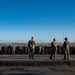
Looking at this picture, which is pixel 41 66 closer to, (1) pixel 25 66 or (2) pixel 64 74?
(1) pixel 25 66

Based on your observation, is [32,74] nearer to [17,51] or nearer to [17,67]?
[17,67]

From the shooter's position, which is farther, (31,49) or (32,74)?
(31,49)

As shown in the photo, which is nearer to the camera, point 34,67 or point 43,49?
point 34,67

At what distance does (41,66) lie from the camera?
1766 cm

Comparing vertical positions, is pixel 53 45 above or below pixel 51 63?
above

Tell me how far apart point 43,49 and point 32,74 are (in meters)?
15.1

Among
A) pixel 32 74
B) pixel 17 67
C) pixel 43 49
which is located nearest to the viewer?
pixel 32 74

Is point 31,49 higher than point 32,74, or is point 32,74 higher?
point 31,49

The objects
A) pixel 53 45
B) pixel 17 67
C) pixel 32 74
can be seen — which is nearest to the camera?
pixel 32 74

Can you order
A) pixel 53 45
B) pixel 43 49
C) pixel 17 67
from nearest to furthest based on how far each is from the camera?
1. pixel 17 67
2. pixel 53 45
3. pixel 43 49

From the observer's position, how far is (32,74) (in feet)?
Answer: 46.6

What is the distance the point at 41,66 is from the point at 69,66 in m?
1.87

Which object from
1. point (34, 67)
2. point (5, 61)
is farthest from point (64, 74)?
point (5, 61)

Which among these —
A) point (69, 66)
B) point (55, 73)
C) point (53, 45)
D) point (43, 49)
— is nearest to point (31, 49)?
point (53, 45)
